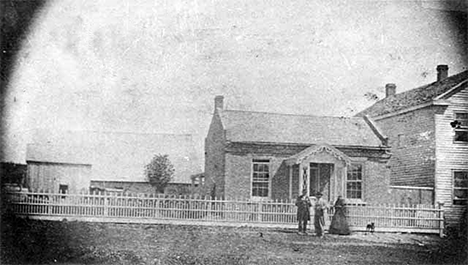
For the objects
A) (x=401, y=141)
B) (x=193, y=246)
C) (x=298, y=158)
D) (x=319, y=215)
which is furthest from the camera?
(x=401, y=141)

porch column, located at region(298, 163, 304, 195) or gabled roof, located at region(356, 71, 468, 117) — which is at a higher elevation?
gabled roof, located at region(356, 71, 468, 117)

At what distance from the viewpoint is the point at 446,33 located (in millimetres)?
6602

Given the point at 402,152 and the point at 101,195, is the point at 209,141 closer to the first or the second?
the point at 101,195

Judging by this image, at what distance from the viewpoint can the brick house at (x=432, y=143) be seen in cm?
655

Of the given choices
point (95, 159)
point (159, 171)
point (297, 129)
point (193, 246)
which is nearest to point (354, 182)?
point (297, 129)

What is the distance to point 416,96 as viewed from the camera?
6621 mm

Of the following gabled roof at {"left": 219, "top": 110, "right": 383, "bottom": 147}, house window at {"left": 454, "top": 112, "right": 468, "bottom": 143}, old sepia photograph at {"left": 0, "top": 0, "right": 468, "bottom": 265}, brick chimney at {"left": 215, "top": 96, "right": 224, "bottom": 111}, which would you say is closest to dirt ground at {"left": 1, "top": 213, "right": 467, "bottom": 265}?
old sepia photograph at {"left": 0, "top": 0, "right": 468, "bottom": 265}

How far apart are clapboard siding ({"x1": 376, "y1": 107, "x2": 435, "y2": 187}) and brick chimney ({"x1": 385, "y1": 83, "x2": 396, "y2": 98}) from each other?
339 millimetres

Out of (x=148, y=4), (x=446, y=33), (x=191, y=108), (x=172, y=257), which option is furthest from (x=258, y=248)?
(x=446, y=33)

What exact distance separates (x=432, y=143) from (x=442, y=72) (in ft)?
2.74

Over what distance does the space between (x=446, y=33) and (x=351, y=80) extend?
1.31 meters

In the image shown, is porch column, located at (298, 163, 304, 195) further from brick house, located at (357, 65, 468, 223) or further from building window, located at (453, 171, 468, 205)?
building window, located at (453, 171, 468, 205)

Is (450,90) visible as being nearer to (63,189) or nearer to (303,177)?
(303,177)

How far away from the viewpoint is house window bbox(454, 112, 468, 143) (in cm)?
657
